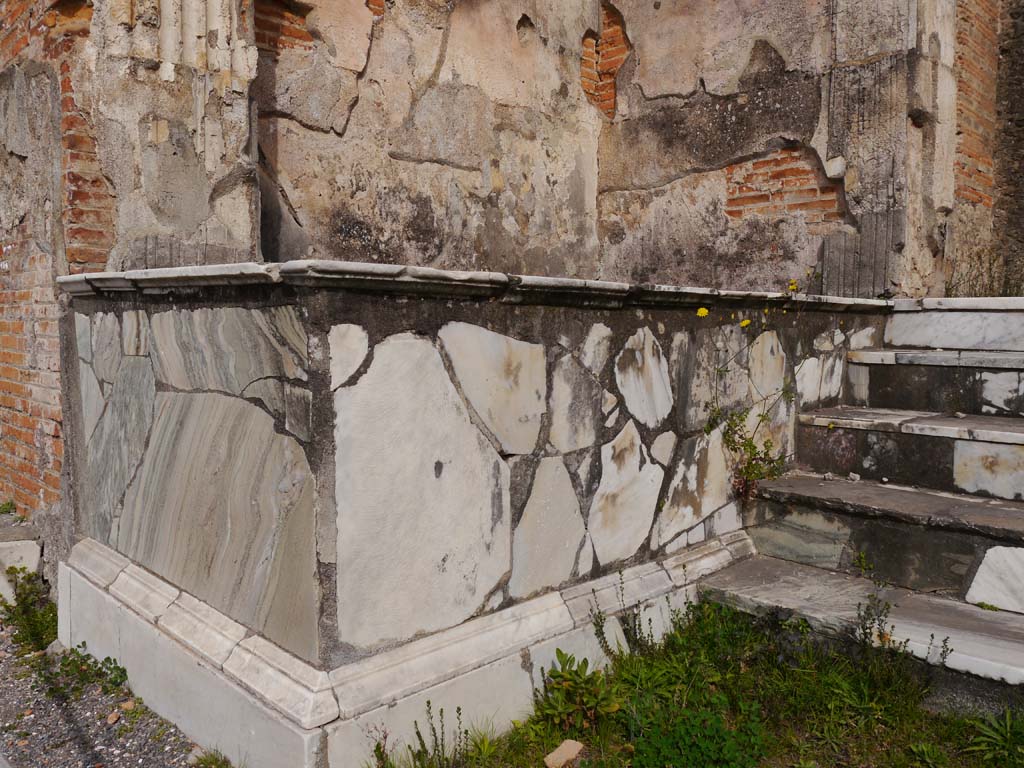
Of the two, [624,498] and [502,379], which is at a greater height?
[502,379]

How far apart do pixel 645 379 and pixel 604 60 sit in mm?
3603

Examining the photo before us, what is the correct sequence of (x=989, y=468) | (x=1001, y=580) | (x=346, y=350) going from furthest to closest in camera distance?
(x=989, y=468) < (x=1001, y=580) < (x=346, y=350)

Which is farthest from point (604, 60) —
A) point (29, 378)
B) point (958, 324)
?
point (29, 378)

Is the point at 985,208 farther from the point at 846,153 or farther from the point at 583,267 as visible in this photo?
the point at 583,267

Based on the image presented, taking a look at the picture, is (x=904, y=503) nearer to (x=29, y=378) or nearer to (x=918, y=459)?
(x=918, y=459)

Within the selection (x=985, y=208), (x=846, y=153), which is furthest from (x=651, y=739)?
(x=985, y=208)

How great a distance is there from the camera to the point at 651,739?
1.98m

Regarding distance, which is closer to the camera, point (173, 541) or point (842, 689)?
point (842, 689)

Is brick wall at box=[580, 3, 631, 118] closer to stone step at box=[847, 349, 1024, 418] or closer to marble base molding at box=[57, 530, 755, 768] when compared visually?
stone step at box=[847, 349, 1024, 418]

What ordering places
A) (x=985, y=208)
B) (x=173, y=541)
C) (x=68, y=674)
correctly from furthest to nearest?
(x=985, y=208) → (x=68, y=674) → (x=173, y=541)

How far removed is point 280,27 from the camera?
387 cm

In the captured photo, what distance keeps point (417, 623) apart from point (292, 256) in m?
2.44

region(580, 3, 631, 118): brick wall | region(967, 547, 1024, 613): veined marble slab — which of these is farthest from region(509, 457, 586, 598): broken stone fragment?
region(580, 3, 631, 118): brick wall

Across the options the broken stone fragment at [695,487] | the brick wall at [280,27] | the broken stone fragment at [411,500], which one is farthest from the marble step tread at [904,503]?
the brick wall at [280,27]
